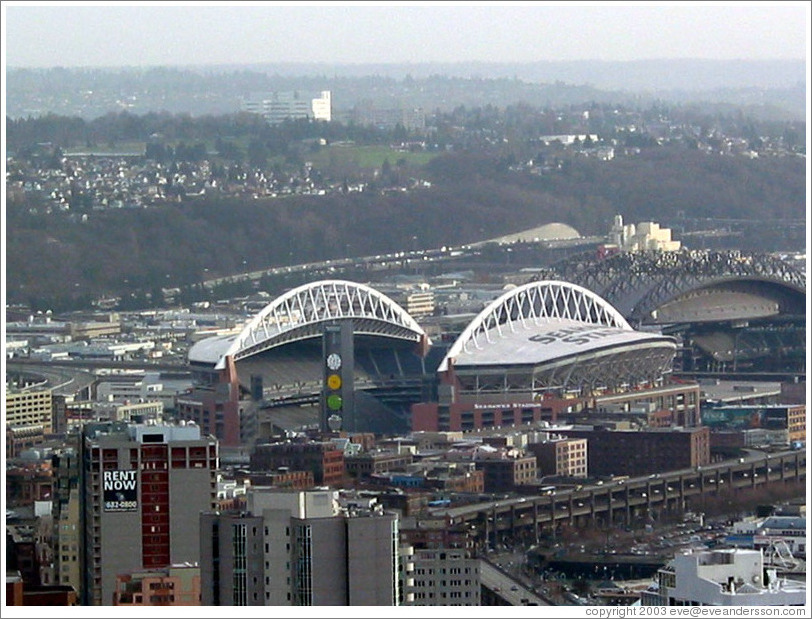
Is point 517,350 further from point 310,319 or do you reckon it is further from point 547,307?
point 547,307

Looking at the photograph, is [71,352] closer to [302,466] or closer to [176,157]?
[302,466]

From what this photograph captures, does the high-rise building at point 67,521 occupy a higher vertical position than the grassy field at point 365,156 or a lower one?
lower

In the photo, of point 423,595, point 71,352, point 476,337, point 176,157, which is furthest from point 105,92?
point 423,595

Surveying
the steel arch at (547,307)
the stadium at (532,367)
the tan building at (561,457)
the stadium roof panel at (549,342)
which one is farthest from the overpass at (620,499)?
the steel arch at (547,307)

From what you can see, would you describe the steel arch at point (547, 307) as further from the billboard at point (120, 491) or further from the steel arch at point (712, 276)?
the billboard at point (120, 491)

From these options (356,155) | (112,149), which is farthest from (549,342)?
(356,155)

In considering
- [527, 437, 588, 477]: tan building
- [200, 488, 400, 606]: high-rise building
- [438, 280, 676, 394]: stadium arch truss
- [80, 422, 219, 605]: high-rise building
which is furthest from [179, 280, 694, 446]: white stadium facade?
[200, 488, 400, 606]: high-rise building
